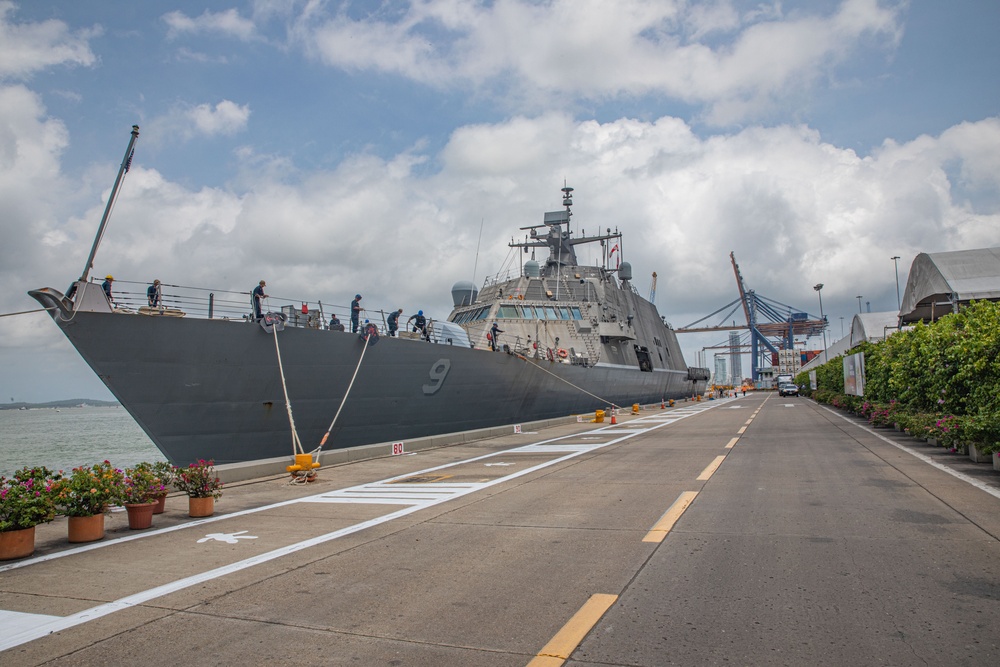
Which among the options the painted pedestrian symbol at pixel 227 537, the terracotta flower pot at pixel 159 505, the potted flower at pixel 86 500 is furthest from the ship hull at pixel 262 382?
the painted pedestrian symbol at pixel 227 537

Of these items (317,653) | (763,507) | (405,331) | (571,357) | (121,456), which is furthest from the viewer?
(121,456)

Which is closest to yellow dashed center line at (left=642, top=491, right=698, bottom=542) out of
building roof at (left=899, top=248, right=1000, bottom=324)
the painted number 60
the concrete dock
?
the concrete dock

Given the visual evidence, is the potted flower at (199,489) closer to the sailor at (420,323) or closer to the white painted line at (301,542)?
the white painted line at (301,542)

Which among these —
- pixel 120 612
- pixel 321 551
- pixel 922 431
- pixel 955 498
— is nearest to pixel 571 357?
pixel 922 431

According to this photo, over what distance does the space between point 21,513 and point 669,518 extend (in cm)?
564

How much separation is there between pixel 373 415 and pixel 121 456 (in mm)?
19066

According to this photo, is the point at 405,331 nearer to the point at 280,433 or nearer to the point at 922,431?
the point at 280,433

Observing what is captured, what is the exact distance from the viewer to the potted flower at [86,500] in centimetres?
583

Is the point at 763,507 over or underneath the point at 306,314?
underneath

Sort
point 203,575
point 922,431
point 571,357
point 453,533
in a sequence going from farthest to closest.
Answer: point 571,357 < point 922,431 < point 453,533 < point 203,575

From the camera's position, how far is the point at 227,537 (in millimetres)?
5941

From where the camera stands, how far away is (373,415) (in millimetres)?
14180

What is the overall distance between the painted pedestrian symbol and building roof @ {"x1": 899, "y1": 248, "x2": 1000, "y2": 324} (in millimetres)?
14410

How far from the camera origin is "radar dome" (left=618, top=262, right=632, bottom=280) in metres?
Result: 38.7
